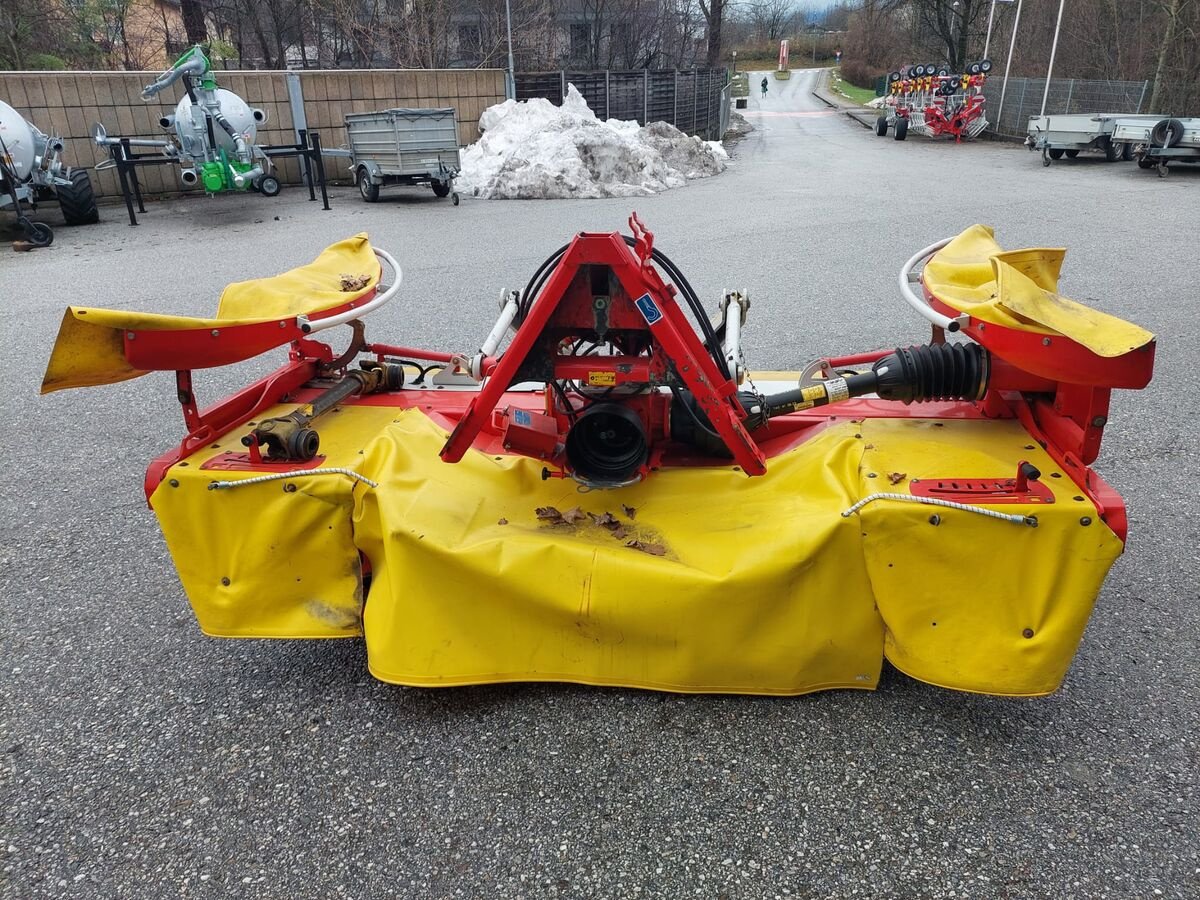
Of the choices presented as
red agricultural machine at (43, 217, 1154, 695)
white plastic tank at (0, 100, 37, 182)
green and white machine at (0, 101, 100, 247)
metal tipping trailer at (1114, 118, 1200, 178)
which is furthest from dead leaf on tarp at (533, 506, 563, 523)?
metal tipping trailer at (1114, 118, 1200, 178)

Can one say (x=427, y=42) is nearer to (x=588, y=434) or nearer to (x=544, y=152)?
(x=544, y=152)

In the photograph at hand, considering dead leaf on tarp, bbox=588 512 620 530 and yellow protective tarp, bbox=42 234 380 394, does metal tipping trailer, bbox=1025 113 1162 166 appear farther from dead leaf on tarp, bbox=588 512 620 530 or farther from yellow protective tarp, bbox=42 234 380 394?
dead leaf on tarp, bbox=588 512 620 530

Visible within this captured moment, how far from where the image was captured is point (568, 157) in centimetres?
1158

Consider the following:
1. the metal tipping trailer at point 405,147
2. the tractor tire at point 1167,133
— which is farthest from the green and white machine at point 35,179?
the tractor tire at point 1167,133

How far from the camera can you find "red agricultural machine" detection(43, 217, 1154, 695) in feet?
6.38

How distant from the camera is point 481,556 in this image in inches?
80.8

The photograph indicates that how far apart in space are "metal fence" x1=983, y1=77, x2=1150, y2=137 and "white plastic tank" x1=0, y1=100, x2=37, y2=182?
16.9 meters

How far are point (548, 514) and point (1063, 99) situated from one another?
66.4 ft

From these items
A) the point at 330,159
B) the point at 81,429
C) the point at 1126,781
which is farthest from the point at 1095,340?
the point at 330,159

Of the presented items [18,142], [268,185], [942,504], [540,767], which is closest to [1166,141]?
[268,185]

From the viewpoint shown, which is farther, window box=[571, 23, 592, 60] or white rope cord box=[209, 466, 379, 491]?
window box=[571, 23, 592, 60]

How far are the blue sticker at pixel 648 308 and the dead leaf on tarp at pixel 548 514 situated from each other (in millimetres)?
587

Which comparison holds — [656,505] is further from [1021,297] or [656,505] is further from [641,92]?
[641,92]

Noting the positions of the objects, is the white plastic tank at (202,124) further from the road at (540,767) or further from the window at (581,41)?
the window at (581,41)
